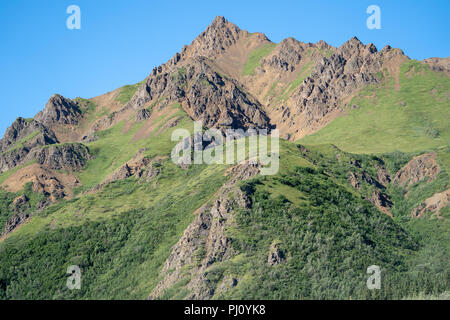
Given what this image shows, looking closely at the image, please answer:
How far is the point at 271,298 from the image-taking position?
19925 cm
